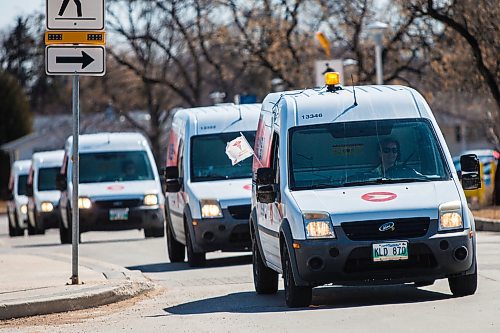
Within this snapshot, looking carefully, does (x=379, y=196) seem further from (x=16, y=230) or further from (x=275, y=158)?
(x=16, y=230)

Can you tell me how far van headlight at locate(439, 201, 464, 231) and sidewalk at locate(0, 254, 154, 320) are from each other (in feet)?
12.7

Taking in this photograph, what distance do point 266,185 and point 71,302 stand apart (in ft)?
7.50

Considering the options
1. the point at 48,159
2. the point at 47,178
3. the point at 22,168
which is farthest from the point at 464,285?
the point at 22,168

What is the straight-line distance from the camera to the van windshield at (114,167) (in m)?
26.7

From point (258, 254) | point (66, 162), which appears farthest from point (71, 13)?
point (66, 162)

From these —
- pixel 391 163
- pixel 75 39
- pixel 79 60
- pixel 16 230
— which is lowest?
pixel 16 230

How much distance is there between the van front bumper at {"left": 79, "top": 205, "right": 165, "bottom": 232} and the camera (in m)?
26.1

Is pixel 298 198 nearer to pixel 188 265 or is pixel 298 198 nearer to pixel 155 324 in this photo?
pixel 155 324

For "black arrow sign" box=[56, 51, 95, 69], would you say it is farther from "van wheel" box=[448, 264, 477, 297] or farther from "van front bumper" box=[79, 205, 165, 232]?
"van front bumper" box=[79, 205, 165, 232]

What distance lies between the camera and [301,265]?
1196 centimetres

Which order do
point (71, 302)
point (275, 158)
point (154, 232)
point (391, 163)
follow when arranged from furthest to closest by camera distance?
1. point (154, 232)
2. point (275, 158)
3. point (71, 302)
4. point (391, 163)

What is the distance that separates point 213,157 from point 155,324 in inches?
305

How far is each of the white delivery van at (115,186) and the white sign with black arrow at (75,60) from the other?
11.4m

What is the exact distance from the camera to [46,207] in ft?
104
